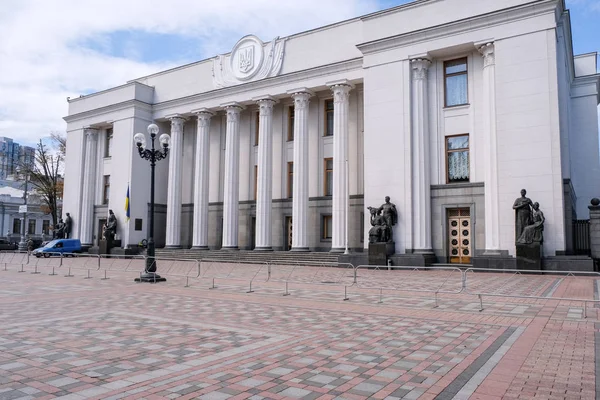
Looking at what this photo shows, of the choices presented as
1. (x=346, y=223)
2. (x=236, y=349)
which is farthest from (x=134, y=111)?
(x=236, y=349)

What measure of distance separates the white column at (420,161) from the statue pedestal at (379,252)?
63.3 inches

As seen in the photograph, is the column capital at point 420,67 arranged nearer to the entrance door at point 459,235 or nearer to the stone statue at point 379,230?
the entrance door at point 459,235

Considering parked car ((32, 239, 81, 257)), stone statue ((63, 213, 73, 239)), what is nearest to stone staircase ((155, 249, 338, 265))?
parked car ((32, 239, 81, 257))

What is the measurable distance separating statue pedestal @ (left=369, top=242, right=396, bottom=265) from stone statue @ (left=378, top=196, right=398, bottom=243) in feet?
1.74

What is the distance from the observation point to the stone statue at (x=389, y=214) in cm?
2486

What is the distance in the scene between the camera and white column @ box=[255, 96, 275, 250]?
1254 inches

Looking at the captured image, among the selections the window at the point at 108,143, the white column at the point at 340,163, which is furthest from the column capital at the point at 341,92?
the window at the point at 108,143

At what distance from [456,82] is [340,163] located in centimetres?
810

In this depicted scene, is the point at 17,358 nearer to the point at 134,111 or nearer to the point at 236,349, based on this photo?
the point at 236,349

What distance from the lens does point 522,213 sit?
21469mm

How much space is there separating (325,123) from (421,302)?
22198 mm

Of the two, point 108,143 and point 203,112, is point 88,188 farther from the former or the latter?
point 203,112

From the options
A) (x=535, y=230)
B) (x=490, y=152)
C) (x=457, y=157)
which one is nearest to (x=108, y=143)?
(x=457, y=157)

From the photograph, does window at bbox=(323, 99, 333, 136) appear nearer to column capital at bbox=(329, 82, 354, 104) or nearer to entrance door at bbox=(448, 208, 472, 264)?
column capital at bbox=(329, 82, 354, 104)
